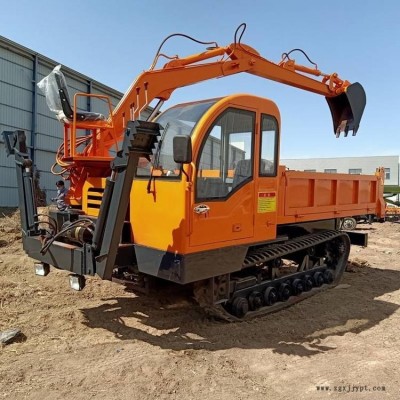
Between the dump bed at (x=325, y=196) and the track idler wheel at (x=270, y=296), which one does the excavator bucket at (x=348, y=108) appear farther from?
the track idler wheel at (x=270, y=296)

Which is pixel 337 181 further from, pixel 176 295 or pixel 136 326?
pixel 136 326

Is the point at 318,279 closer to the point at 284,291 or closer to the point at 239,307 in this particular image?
the point at 284,291

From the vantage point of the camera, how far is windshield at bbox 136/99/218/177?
4.57 m

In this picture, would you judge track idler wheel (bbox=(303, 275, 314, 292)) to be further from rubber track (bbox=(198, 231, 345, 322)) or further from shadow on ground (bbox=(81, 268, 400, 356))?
shadow on ground (bbox=(81, 268, 400, 356))

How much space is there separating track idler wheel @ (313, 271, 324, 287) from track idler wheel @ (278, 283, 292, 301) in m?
0.88

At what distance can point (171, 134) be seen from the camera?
4855 mm

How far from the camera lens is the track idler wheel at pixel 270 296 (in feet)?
18.8

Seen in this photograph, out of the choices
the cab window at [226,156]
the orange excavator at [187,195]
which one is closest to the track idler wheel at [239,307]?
the orange excavator at [187,195]

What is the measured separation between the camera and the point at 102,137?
5543 millimetres

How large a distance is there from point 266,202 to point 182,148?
5.64ft

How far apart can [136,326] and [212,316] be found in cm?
96

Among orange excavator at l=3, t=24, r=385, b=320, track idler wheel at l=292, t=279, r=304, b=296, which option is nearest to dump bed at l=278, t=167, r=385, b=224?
orange excavator at l=3, t=24, r=385, b=320

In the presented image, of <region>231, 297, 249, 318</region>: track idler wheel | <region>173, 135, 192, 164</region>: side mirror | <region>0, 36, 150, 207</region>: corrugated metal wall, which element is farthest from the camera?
<region>0, 36, 150, 207</region>: corrugated metal wall

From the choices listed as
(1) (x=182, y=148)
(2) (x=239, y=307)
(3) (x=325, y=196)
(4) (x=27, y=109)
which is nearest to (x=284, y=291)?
(2) (x=239, y=307)
